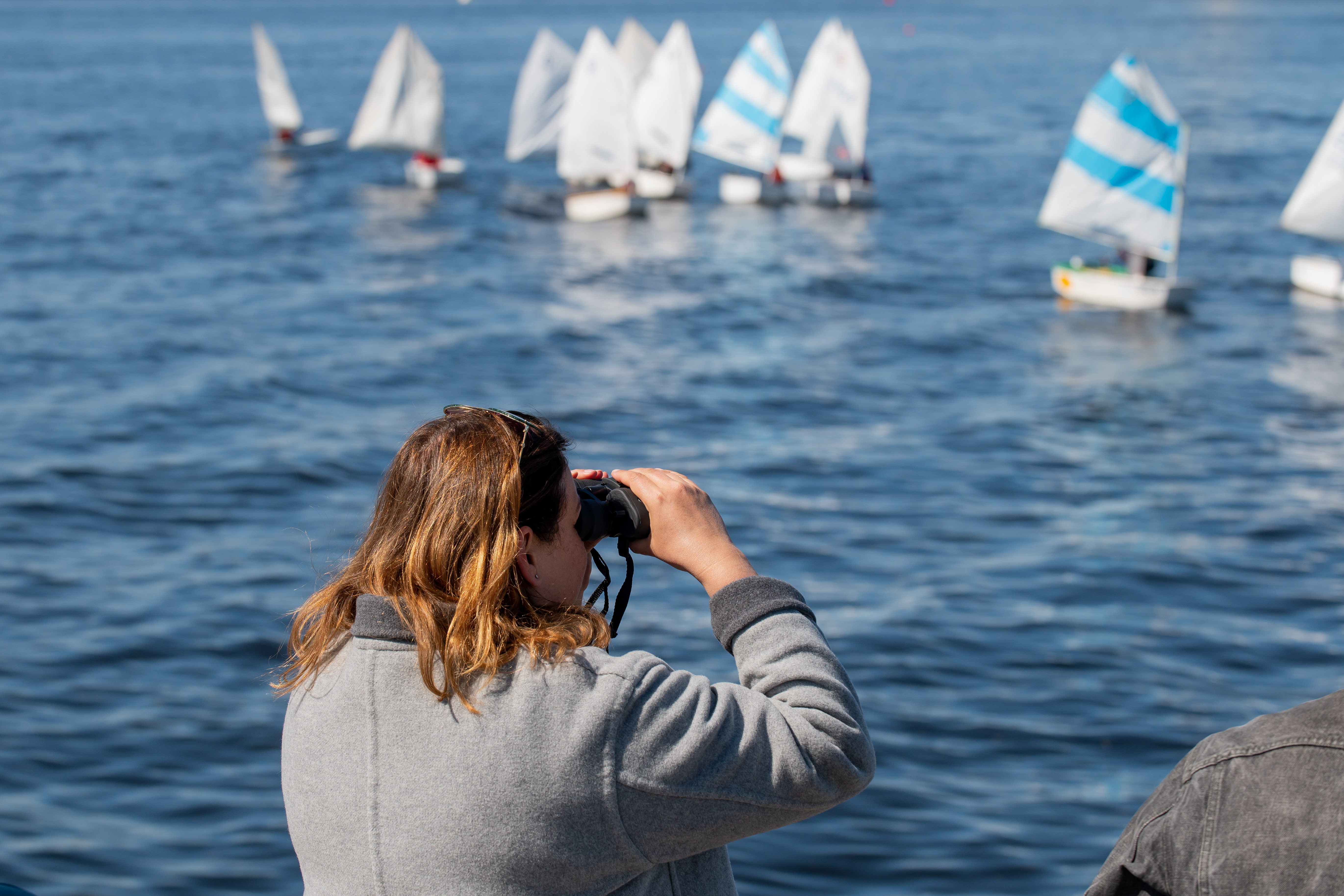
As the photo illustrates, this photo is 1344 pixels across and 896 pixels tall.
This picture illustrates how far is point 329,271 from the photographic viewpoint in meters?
26.1

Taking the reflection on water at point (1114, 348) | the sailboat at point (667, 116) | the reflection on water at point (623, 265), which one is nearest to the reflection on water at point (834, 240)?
the reflection on water at point (623, 265)

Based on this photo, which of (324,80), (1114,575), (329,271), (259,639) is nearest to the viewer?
(259,639)

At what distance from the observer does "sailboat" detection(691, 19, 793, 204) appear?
114 ft

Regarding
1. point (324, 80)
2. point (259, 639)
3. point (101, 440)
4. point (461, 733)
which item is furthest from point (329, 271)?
point (324, 80)

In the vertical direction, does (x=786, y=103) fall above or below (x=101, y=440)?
above

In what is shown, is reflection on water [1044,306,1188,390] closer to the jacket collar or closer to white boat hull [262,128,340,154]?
the jacket collar

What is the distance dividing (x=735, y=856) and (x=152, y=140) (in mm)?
41234

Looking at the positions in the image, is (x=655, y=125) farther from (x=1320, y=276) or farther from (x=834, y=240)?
(x=1320, y=276)

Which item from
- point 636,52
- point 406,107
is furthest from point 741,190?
point 406,107

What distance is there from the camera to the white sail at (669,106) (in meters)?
34.7

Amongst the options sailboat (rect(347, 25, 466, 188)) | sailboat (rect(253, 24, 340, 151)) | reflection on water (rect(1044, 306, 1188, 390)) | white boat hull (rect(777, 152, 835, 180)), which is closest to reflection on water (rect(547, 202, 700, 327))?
white boat hull (rect(777, 152, 835, 180))

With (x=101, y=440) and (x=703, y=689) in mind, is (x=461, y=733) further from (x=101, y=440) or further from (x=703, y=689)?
(x=101, y=440)

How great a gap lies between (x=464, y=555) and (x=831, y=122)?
112ft

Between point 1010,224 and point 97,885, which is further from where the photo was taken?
point 1010,224
